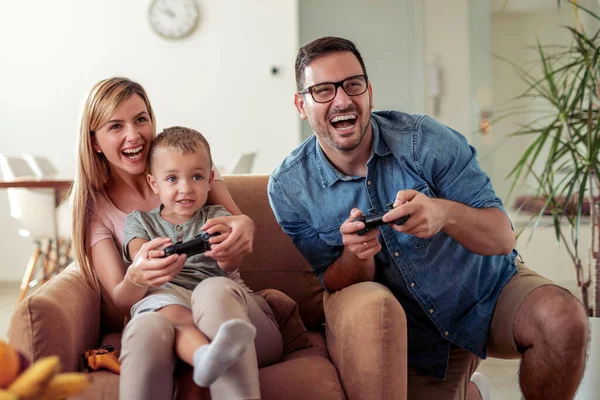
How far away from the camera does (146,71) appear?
614 cm

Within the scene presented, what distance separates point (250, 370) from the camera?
4.80ft

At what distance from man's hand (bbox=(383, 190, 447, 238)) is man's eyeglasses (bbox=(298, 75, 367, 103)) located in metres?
0.39

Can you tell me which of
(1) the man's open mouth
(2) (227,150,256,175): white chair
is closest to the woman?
(1) the man's open mouth

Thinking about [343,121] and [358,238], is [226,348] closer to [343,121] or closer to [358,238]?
[358,238]

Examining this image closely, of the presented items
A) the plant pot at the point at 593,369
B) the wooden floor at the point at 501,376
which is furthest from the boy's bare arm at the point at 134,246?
the wooden floor at the point at 501,376

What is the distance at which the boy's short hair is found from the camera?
6.13 feet

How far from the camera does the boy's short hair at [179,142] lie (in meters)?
1.87

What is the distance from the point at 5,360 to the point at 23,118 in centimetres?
558

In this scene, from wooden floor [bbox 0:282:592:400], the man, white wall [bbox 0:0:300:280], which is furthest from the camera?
white wall [bbox 0:0:300:280]

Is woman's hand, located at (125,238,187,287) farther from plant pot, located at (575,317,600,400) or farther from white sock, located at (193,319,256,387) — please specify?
plant pot, located at (575,317,600,400)

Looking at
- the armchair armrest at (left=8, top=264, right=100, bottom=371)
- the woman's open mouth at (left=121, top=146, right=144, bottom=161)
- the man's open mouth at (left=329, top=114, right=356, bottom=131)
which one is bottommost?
the armchair armrest at (left=8, top=264, right=100, bottom=371)

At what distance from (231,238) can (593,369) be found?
1.34m

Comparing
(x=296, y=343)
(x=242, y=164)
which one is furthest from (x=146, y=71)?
(x=296, y=343)

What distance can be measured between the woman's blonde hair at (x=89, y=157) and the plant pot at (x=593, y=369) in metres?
1.54
